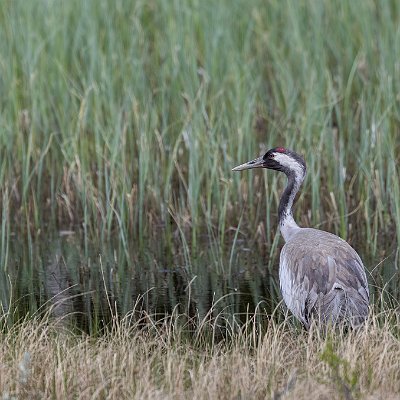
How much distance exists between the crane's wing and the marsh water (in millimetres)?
347

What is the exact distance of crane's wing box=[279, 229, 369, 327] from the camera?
5164 mm

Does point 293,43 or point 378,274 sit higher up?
point 293,43

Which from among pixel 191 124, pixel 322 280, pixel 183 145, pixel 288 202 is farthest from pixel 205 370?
pixel 183 145

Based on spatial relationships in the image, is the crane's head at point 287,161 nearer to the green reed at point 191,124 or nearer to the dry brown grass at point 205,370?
the green reed at point 191,124

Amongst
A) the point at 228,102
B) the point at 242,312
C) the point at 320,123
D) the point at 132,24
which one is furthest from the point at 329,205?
the point at 132,24

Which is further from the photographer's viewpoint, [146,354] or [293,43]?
[293,43]

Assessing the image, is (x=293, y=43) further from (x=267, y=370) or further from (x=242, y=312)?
(x=267, y=370)

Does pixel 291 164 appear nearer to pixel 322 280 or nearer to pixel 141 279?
pixel 322 280

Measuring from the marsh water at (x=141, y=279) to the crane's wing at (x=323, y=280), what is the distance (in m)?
0.35

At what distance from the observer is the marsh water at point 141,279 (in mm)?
5961

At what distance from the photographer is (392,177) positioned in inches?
262

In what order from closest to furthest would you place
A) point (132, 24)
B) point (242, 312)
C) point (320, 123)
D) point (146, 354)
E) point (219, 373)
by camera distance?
point (219, 373) → point (146, 354) → point (242, 312) → point (320, 123) → point (132, 24)

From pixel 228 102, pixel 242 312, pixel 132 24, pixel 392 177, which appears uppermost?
pixel 132 24

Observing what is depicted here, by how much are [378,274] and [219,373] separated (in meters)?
2.41
